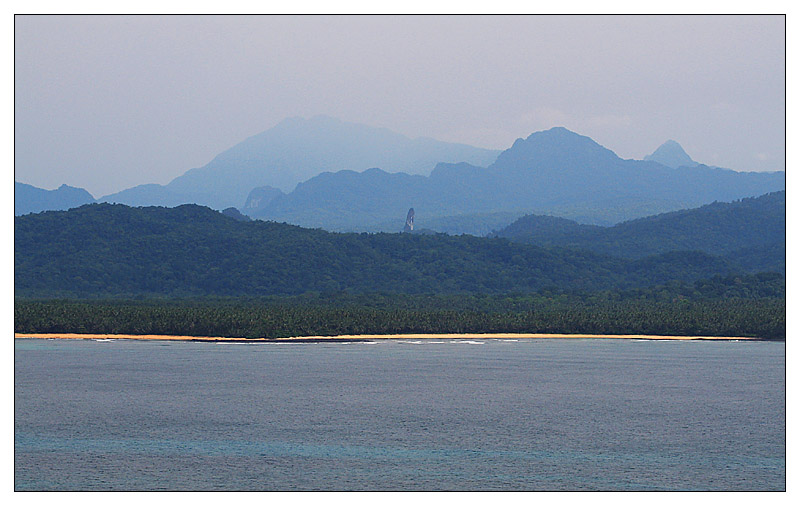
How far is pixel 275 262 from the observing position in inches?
6334

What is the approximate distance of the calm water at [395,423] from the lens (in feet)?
68.5

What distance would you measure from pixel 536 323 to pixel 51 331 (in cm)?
3329

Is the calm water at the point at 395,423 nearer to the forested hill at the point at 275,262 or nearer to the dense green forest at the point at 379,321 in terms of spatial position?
the dense green forest at the point at 379,321

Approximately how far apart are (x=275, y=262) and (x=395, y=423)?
134m

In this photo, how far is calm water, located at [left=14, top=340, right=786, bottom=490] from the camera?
2089 cm

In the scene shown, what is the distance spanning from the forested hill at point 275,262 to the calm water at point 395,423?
4172 inches

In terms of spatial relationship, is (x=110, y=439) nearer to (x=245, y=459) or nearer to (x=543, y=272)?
Answer: (x=245, y=459)

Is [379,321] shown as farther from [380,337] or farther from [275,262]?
[275,262]

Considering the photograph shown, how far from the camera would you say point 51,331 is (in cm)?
6781

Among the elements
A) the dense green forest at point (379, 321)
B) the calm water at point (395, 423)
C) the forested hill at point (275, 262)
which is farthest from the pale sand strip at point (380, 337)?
the forested hill at point (275, 262)

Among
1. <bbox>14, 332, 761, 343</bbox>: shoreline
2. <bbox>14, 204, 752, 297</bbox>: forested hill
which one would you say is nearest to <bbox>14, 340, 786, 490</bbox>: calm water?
<bbox>14, 332, 761, 343</bbox>: shoreline

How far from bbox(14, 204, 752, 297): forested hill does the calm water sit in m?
106

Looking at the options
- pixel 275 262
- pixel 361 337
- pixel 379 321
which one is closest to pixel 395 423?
pixel 361 337
